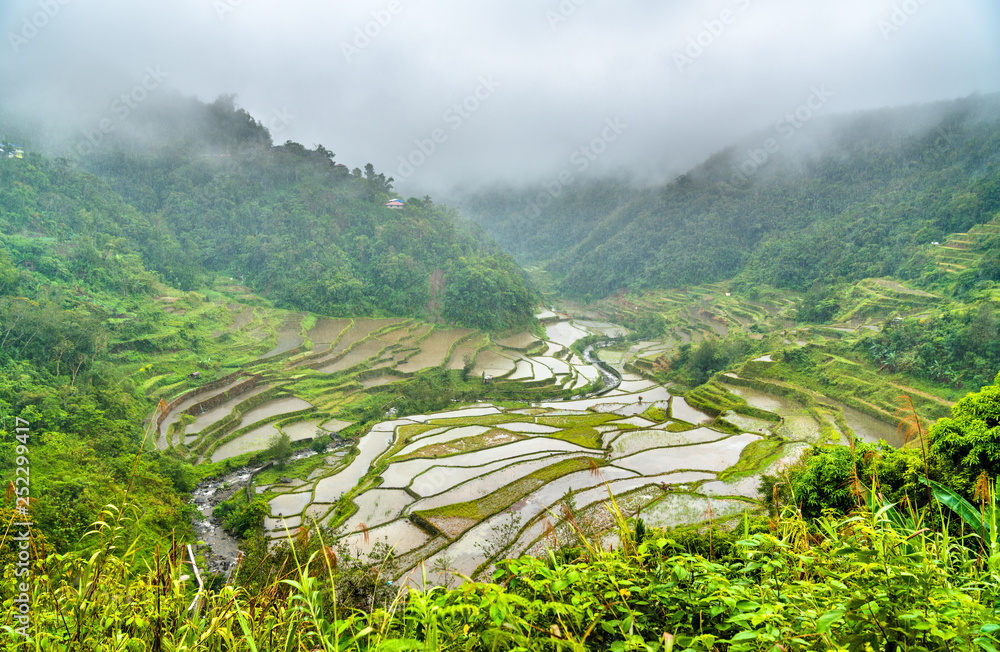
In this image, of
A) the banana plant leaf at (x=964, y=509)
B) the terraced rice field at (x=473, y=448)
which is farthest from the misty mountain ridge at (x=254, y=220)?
the banana plant leaf at (x=964, y=509)

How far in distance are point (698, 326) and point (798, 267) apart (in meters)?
10.5

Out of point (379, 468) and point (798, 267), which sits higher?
point (798, 267)

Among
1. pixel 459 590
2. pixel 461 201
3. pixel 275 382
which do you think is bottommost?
pixel 459 590

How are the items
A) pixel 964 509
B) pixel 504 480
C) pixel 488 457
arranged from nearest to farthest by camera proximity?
1. pixel 964 509
2. pixel 504 480
3. pixel 488 457

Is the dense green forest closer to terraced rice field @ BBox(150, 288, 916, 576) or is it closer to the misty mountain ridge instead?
terraced rice field @ BBox(150, 288, 916, 576)

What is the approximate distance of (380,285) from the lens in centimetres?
3173

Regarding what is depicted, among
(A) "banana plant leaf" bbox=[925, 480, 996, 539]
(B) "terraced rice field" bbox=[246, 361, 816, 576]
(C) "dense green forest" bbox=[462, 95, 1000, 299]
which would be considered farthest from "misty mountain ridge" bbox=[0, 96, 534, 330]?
(A) "banana plant leaf" bbox=[925, 480, 996, 539]

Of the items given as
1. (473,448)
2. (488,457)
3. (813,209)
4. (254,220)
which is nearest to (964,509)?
(488,457)

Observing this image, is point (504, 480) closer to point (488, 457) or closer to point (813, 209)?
point (488, 457)

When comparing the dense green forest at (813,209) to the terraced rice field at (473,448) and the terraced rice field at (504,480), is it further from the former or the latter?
the terraced rice field at (504,480)

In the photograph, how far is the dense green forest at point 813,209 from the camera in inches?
1195

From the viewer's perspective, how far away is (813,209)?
45.2 metres

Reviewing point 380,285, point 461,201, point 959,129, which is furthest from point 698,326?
point 461,201

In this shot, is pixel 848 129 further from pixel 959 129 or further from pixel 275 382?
pixel 275 382
